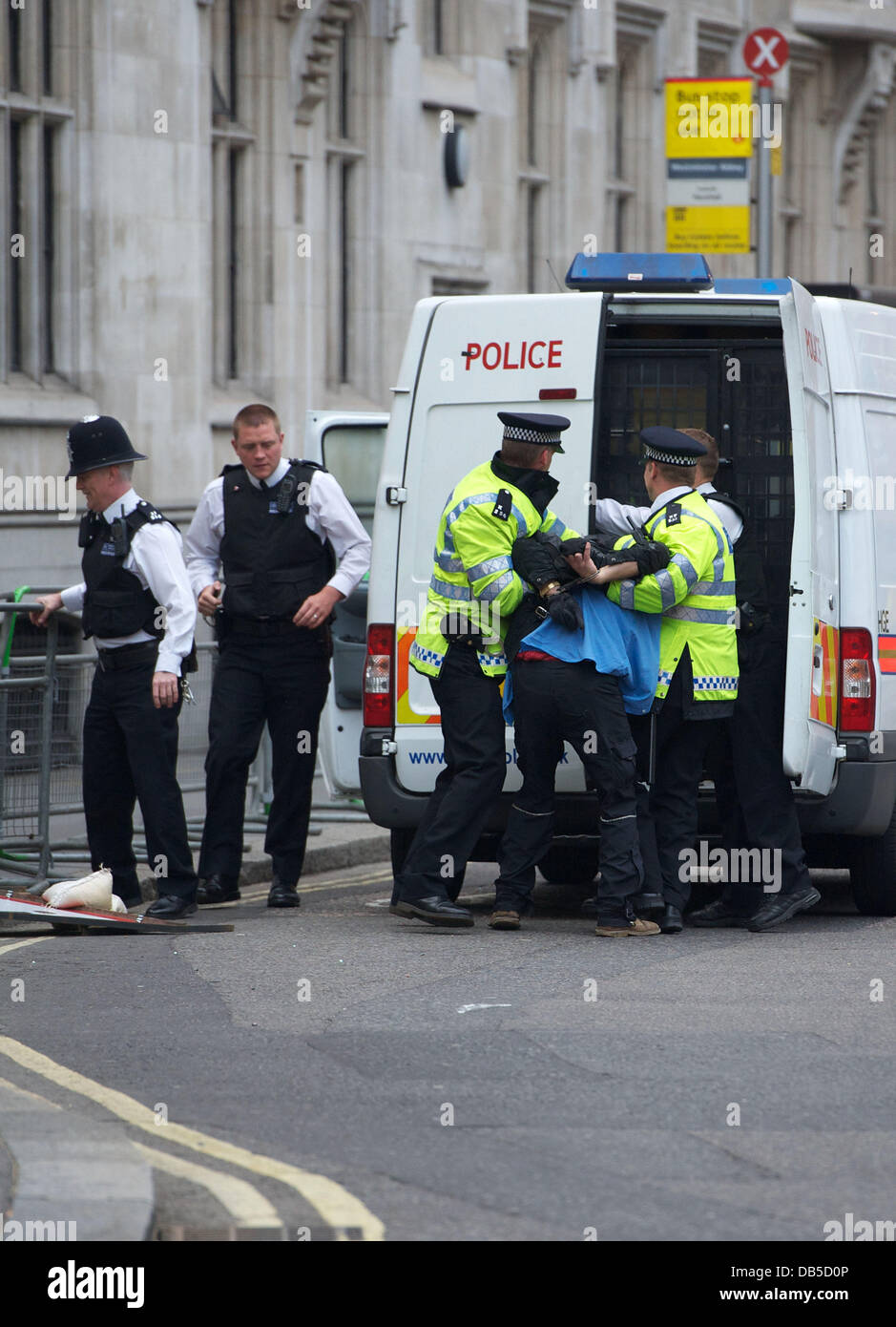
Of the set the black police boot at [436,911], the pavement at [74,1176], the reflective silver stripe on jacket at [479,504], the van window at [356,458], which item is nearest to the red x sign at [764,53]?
the van window at [356,458]

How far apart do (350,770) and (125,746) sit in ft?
6.32

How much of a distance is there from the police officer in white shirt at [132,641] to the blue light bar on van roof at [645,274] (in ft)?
6.59

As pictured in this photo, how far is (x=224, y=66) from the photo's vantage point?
18.6 meters

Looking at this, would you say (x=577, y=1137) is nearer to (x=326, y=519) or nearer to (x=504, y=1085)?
Result: (x=504, y=1085)

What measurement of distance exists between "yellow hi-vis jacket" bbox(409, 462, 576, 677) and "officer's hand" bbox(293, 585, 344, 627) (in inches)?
35.0

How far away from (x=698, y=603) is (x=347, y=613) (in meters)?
3.44

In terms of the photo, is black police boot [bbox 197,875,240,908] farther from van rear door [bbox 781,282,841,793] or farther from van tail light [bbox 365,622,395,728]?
van rear door [bbox 781,282,841,793]

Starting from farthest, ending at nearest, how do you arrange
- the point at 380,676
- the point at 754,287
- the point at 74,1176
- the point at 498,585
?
the point at 754,287, the point at 380,676, the point at 498,585, the point at 74,1176

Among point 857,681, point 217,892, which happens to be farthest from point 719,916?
point 217,892

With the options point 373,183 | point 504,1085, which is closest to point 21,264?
point 373,183

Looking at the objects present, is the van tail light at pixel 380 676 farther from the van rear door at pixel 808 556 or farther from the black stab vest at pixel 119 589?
the van rear door at pixel 808 556

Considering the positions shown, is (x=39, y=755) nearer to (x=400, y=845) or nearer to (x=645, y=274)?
(x=400, y=845)

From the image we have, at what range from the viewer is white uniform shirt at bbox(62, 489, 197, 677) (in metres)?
9.33

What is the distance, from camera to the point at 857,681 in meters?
9.24
